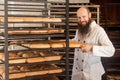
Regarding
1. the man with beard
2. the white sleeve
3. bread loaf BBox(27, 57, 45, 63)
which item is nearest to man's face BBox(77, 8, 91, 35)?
the man with beard

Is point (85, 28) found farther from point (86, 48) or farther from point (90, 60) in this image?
point (86, 48)

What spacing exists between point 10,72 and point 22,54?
0.23m

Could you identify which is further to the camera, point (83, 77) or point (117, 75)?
point (117, 75)

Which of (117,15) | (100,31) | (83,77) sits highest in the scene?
(117,15)

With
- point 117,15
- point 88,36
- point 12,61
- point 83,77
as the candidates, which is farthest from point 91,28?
point 117,15

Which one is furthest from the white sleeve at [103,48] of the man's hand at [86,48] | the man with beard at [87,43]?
the man's hand at [86,48]

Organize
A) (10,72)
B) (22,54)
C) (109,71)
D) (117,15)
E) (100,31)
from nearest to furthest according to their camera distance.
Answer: (10,72)
(22,54)
(100,31)
(109,71)
(117,15)

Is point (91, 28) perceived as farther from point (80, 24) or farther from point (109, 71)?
point (109, 71)

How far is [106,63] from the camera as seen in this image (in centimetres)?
464

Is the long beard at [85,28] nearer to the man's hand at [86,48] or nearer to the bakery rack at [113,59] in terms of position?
the man's hand at [86,48]

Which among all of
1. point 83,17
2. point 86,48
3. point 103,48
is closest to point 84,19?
point 83,17

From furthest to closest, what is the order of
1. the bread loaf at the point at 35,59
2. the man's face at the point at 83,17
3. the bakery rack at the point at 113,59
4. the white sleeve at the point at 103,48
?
1. the bakery rack at the point at 113,59
2. the man's face at the point at 83,17
3. the white sleeve at the point at 103,48
4. the bread loaf at the point at 35,59

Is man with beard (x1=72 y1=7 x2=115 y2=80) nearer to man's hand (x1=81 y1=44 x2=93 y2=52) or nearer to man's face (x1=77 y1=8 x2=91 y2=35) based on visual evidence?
man's face (x1=77 y1=8 x2=91 y2=35)

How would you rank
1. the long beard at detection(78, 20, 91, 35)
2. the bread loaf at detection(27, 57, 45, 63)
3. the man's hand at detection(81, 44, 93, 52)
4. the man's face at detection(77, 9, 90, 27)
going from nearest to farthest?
the bread loaf at detection(27, 57, 45, 63) < the man's hand at detection(81, 44, 93, 52) < the man's face at detection(77, 9, 90, 27) < the long beard at detection(78, 20, 91, 35)
